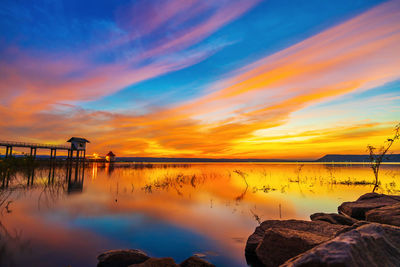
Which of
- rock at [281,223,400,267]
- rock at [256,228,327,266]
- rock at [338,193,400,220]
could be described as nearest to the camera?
rock at [281,223,400,267]

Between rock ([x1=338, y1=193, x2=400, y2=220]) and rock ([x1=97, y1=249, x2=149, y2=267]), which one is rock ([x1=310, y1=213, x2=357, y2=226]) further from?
rock ([x1=97, y1=249, x2=149, y2=267])

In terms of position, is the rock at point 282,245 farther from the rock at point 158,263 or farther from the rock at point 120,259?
the rock at point 120,259

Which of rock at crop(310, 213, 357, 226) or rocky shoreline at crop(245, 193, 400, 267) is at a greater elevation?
rocky shoreline at crop(245, 193, 400, 267)

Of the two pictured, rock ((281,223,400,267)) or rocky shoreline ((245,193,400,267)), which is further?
rocky shoreline ((245,193,400,267))

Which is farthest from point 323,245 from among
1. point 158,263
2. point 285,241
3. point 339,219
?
point 339,219

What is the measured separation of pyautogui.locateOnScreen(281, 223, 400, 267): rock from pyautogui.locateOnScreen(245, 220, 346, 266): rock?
139 centimetres

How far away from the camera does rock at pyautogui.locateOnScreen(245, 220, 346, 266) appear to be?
617 centimetres

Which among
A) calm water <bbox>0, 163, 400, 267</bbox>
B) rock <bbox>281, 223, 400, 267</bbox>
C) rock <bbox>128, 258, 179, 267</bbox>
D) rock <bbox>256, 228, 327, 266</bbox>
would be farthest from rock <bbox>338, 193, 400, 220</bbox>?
rock <bbox>128, 258, 179, 267</bbox>

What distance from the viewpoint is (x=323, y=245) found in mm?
3527

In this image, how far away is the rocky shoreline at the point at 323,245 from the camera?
330 centimetres

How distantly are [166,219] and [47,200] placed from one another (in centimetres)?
1108

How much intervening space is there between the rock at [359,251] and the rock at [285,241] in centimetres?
139

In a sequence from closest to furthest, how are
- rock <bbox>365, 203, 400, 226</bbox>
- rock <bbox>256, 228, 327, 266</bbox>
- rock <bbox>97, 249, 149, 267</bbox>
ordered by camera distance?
rock <bbox>256, 228, 327, 266</bbox> → rock <bbox>97, 249, 149, 267</bbox> → rock <bbox>365, 203, 400, 226</bbox>

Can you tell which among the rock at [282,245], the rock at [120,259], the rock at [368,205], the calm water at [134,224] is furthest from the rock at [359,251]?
the rock at [368,205]
